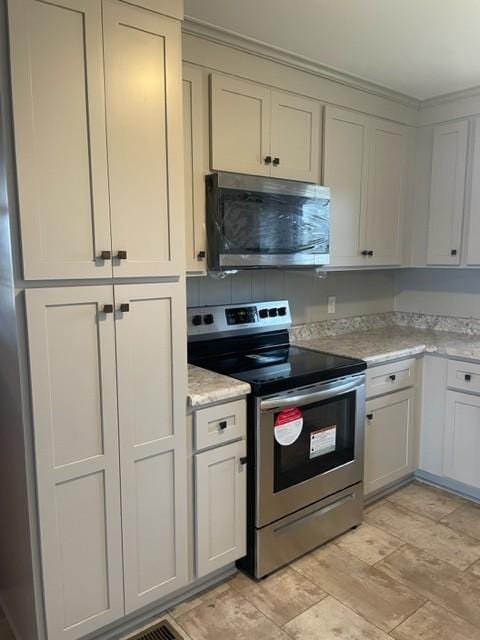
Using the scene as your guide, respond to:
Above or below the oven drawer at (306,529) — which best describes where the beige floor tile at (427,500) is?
below

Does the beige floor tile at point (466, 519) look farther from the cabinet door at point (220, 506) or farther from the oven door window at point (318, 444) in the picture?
the cabinet door at point (220, 506)

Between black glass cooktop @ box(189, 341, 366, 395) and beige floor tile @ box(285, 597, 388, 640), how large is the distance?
91 cm

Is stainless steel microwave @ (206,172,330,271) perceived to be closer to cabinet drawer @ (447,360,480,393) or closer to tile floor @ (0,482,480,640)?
cabinet drawer @ (447,360,480,393)

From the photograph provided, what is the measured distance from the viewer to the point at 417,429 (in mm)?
2932

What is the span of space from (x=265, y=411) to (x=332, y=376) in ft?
1.37

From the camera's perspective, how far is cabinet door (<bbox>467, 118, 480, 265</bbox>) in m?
2.86

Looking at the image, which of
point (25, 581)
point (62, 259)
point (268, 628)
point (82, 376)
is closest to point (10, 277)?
point (62, 259)

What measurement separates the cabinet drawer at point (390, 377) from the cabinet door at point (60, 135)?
1.64m

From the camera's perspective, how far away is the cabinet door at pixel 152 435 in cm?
166

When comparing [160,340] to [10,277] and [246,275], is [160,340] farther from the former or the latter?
[246,275]

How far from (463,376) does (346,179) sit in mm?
1317

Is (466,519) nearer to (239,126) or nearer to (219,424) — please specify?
(219,424)

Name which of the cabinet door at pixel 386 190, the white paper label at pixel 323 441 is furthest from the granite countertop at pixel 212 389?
the cabinet door at pixel 386 190

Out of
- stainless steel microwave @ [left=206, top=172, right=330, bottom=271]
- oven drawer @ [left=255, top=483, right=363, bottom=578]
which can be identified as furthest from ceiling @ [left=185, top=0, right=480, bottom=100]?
oven drawer @ [left=255, top=483, right=363, bottom=578]
